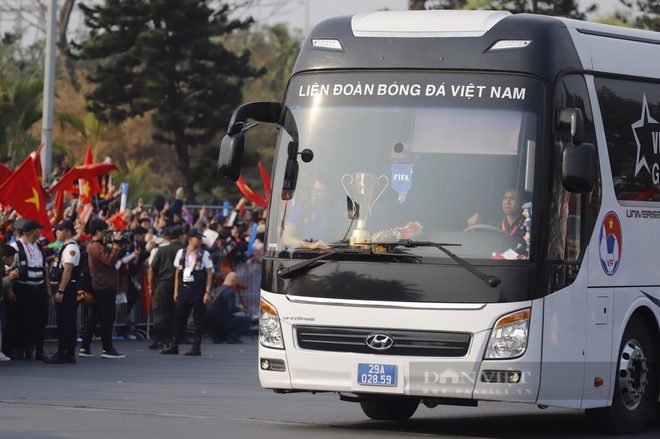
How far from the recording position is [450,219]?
30.6ft

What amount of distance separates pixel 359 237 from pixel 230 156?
4.03 ft

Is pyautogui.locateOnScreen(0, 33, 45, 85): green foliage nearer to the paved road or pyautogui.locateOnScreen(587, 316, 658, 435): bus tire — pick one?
the paved road

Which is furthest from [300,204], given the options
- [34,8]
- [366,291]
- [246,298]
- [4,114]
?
[34,8]

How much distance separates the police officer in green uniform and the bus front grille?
31.0 ft

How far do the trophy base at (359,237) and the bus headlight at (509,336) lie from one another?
1.19m

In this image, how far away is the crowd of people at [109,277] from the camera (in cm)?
1627

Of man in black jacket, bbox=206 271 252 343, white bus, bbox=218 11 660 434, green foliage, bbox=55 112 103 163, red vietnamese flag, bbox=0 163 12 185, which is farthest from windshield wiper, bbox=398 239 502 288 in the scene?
green foliage, bbox=55 112 103 163

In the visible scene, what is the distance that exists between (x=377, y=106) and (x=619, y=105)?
217 cm

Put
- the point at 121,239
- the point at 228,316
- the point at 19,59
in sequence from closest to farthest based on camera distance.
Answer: the point at 121,239, the point at 228,316, the point at 19,59

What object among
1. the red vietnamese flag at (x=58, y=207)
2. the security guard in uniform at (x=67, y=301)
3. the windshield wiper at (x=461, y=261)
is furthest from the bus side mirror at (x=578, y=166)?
the red vietnamese flag at (x=58, y=207)

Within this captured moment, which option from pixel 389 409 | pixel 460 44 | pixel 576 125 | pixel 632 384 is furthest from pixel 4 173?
pixel 576 125

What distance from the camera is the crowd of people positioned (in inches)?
640

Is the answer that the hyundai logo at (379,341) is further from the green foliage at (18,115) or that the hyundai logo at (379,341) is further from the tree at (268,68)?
the tree at (268,68)

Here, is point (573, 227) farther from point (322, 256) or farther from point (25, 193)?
point (25, 193)
